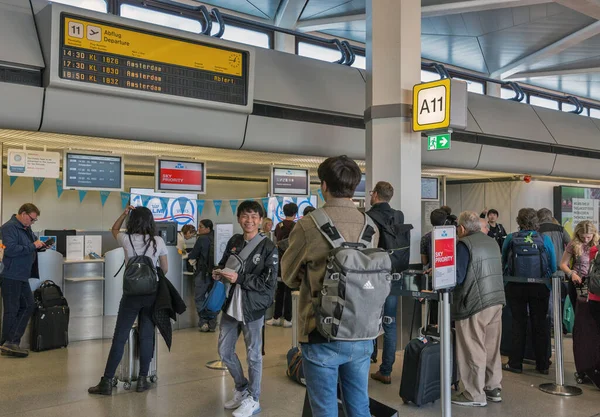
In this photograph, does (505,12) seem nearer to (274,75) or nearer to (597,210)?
(274,75)

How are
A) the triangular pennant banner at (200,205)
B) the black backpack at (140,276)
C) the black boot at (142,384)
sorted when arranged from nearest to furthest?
the black backpack at (140,276) → the black boot at (142,384) → the triangular pennant banner at (200,205)

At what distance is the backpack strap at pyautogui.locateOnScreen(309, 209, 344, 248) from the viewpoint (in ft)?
8.13

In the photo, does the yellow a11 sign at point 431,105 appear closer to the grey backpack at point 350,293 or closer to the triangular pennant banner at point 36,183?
the grey backpack at point 350,293

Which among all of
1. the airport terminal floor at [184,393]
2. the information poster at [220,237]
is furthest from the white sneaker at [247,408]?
the information poster at [220,237]

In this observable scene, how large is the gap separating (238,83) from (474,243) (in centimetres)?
358

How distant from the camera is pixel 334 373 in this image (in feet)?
8.07

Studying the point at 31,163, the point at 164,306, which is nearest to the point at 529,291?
the point at 164,306

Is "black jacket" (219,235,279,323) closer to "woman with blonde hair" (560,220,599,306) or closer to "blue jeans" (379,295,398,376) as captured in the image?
"blue jeans" (379,295,398,376)

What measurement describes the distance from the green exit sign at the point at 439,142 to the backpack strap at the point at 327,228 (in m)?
4.03

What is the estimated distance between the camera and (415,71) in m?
6.10

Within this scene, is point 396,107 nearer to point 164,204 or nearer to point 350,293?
point 350,293

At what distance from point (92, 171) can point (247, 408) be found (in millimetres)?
4040

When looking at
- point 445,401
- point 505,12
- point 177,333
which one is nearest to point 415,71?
point 445,401

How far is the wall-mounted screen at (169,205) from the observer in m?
11.9
